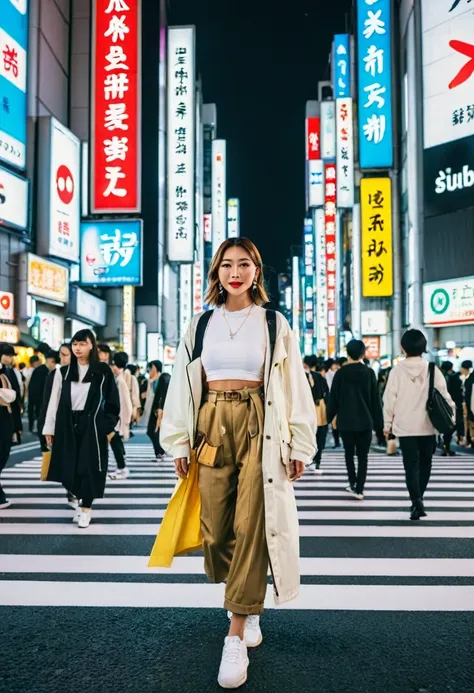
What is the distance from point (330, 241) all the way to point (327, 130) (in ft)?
22.2

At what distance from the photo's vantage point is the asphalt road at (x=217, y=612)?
2.67 meters

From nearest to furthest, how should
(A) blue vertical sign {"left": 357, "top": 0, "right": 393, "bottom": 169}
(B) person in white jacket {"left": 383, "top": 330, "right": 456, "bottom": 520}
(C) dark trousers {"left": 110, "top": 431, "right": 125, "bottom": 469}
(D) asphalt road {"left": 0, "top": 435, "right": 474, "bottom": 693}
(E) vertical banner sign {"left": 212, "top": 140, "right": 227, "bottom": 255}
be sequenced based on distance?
(D) asphalt road {"left": 0, "top": 435, "right": 474, "bottom": 693} → (B) person in white jacket {"left": 383, "top": 330, "right": 456, "bottom": 520} → (C) dark trousers {"left": 110, "top": 431, "right": 125, "bottom": 469} → (A) blue vertical sign {"left": 357, "top": 0, "right": 393, "bottom": 169} → (E) vertical banner sign {"left": 212, "top": 140, "right": 227, "bottom": 255}

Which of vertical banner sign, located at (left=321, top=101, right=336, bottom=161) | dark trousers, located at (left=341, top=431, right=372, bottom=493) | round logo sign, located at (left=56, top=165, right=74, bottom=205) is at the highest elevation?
vertical banner sign, located at (left=321, top=101, right=336, bottom=161)

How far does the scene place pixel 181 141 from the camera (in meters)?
27.2

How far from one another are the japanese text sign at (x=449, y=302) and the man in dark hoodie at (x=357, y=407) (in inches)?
506

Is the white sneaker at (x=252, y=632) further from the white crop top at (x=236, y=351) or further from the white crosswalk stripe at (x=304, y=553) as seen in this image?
the white crop top at (x=236, y=351)

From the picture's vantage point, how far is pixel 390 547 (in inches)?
198

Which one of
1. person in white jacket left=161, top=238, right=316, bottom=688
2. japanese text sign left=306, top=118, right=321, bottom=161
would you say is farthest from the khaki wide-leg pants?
japanese text sign left=306, top=118, right=321, bottom=161

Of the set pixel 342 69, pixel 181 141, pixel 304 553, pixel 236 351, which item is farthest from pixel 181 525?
pixel 342 69

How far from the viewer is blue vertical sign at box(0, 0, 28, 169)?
18.2 m

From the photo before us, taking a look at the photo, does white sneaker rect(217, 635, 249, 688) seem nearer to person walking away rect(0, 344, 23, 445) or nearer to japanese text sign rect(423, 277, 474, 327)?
person walking away rect(0, 344, 23, 445)

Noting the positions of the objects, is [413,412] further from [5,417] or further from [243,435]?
[5,417]

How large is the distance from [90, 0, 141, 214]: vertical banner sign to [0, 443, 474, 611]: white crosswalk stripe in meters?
11.4

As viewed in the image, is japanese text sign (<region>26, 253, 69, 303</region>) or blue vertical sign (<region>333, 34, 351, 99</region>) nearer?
japanese text sign (<region>26, 253, 69, 303</region>)
